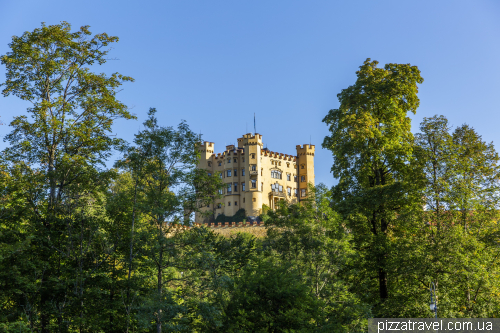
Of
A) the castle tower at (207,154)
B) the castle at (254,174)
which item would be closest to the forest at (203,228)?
the castle at (254,174)

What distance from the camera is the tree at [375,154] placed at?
923 inches

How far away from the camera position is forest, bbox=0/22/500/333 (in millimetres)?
18047

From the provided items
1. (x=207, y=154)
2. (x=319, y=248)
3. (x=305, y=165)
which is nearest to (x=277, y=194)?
(x=305, y=165)

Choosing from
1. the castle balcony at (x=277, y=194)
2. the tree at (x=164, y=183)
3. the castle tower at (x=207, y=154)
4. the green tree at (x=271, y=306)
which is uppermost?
the castle tower at (x=207, y=154)

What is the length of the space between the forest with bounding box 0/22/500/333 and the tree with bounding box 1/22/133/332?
0.07 meters

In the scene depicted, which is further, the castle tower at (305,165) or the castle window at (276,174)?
the castle tower at (305,165)

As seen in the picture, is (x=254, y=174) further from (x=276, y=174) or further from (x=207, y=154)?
(x=207, y=154)

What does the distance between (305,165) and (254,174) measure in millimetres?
12367

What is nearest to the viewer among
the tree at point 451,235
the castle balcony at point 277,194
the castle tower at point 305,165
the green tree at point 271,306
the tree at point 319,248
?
the green tree at point 271,306

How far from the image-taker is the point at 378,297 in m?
23.7

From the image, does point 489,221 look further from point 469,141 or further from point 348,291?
point 348,291

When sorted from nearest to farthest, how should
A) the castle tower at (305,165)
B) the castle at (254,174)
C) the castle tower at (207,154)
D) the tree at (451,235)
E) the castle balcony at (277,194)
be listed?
the tree at (451,235) → the castle at (254,174) → the castle balcony at (277,194) → the castle tower at (207,154) → the castle tower at (305,165)

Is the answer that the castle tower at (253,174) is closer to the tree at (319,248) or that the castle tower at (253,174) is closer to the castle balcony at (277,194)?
the castle balcony at (277,194)

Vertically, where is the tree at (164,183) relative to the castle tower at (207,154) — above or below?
below
